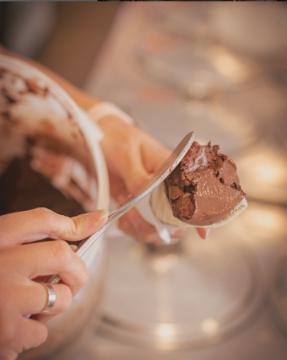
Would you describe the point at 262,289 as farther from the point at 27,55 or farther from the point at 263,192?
the point at 27,55

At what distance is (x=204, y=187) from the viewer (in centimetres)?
42

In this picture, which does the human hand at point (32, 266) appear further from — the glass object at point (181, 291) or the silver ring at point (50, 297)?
the glass object at point (181, 291)

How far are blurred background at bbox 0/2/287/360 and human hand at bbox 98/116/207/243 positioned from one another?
4cm

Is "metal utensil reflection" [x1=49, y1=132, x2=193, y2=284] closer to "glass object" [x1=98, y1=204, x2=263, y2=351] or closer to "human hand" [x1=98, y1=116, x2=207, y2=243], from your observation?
"human hand" [x1=98, y1=116, x2=207, y2=243]

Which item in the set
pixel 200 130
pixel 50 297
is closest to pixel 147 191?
pixel 50 297

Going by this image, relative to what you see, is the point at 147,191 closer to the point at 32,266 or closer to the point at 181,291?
the point at 32,266

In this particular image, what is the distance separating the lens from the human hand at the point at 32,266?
1.23 ft

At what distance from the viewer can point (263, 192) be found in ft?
2.65

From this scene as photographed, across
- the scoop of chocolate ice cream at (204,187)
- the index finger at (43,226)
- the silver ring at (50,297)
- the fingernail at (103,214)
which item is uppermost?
the scoop of chocolate ice cream at (204,187)

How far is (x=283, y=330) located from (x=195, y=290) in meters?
0.12

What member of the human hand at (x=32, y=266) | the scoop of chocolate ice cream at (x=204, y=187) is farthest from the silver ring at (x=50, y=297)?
the scoop of chocolate ice cream at (x=204, y=187)

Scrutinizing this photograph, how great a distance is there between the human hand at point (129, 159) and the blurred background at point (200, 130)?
4cm

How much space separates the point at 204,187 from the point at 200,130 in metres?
0.23

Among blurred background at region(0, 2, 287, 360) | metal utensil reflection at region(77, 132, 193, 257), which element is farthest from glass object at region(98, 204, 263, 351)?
metal utensil reflection at region(77, 132, 193, 257)
